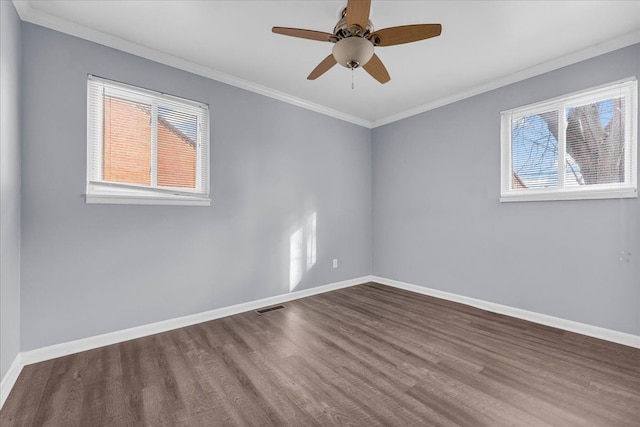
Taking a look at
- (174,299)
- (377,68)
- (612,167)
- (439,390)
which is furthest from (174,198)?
(612,167)

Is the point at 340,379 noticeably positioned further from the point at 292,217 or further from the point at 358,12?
the point at 358,12

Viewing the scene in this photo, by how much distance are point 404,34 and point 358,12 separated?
15.3 inches

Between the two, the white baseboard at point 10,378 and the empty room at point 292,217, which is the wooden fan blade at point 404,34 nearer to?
the empty room at point 292,217

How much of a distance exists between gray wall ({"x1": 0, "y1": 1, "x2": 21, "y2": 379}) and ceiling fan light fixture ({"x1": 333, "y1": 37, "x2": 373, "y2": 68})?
2129 millimetres

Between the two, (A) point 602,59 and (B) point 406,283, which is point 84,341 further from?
(A) point 602,59

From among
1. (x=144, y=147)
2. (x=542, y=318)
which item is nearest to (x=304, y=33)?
(x=144, y=147)

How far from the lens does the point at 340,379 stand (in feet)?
6.38

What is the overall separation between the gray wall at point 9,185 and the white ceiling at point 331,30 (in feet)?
1.19

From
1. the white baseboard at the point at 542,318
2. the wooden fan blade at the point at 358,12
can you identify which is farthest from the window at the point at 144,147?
the white baseboard at the point at 542,318

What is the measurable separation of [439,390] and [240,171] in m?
2.81

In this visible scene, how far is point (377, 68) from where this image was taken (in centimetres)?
221

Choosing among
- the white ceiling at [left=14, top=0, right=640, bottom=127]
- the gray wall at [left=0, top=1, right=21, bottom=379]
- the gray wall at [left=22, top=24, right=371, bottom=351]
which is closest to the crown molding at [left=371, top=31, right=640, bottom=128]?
the white ceiling at [left=14, top=0, right=640, bottom=127]

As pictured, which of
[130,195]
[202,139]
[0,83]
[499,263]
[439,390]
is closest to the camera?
[0,83]

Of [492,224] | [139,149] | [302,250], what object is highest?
[139,149]
